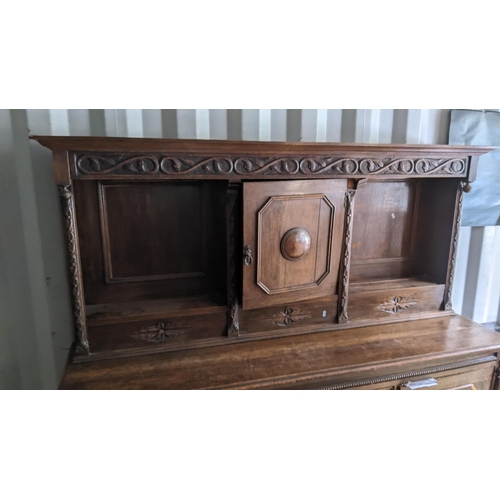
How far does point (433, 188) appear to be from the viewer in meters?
1.72

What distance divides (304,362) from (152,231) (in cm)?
85

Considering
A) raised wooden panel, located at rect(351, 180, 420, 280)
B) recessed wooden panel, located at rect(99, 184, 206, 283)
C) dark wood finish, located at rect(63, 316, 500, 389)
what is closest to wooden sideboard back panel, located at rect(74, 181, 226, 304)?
recessed wooden panel, located at rect(99, 184, 206, 283)

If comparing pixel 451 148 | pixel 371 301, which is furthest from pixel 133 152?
pixel 451 148

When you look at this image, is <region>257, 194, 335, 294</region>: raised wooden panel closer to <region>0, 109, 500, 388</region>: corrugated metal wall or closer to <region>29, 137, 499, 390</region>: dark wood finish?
<region>29, 137, 499, 390</region>: dark wood finish

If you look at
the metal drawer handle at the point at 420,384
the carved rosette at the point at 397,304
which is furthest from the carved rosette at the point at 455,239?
the metal drawer handle at the point at 420,384

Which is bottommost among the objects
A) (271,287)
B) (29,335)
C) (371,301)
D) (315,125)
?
(29,335)

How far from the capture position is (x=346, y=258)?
4.78 feet

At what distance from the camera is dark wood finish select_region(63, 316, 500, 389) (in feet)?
3.84

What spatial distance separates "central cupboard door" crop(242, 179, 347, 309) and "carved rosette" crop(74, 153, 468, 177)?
0.06 m

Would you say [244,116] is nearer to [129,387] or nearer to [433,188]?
[433,188]

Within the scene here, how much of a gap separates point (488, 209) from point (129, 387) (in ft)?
7.24

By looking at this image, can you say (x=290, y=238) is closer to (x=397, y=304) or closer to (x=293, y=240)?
(x=293, y=240)

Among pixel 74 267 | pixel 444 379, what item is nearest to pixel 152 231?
pixel 74 267

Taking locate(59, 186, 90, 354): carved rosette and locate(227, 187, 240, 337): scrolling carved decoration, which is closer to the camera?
locate(59, 186, 90, 354): carved rosette
